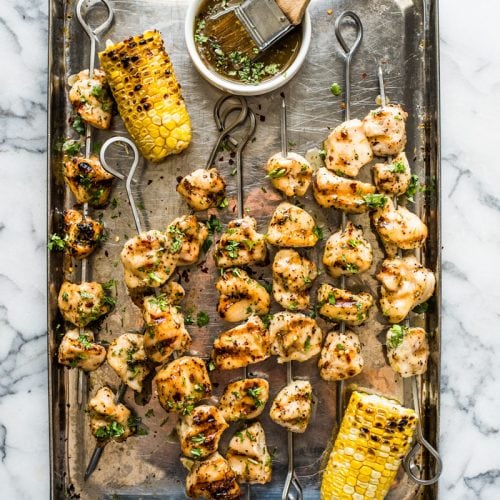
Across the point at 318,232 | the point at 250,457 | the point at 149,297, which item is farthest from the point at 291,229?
the point at 250,457

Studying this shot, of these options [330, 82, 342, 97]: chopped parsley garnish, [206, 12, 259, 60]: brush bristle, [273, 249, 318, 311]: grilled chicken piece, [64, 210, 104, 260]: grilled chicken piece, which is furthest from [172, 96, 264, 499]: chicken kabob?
[330, 82, 342, 97]: chopped parsley garnish

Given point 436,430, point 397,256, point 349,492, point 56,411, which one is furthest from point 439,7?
point 56,411

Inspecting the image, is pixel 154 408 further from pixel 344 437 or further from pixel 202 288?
pixel 344 437

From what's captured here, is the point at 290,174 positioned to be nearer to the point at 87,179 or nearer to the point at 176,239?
the point at 176,239

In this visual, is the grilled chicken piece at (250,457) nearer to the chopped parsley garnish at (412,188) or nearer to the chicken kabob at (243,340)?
the chicken kabob at (243,340)

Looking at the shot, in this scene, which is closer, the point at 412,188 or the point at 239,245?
the point at 239,245
